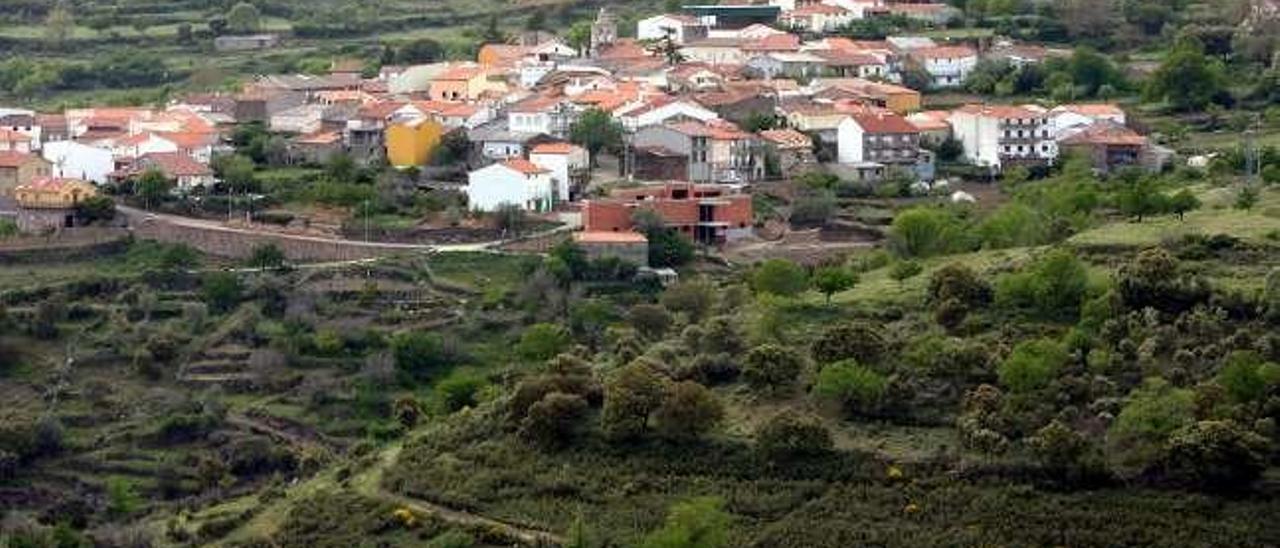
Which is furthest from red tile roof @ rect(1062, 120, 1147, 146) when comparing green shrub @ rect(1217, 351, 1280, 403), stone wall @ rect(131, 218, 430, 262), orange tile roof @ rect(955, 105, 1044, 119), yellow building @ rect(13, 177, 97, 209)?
green shrub @ rect(1217, 351, 1280, 403)

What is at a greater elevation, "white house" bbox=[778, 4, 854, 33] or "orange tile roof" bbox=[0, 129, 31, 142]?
"white house" bbox=[778, 4, 854, 33]

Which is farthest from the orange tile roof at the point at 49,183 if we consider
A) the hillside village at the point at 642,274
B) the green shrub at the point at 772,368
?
the green shrub at the point at 772,368

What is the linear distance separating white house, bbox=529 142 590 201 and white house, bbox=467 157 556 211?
65 centimetres

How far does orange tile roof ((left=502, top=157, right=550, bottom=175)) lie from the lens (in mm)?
46688

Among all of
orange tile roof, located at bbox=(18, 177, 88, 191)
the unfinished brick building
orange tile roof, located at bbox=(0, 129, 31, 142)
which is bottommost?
the unfinished brick building

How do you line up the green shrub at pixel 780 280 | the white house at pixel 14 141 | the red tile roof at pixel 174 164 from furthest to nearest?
1. the white house at pixel 14 141
2. the red tile roof at pixel 174 164
3. the green shrub at pixel 780 280

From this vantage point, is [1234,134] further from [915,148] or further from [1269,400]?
[1269,400]

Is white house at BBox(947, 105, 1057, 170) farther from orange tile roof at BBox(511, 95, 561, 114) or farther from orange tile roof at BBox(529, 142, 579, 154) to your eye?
orange tile roof at BBox(511, 95, 561, 114)

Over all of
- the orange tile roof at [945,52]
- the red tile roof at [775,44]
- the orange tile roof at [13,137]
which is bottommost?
the orange tile roof at [13,137]

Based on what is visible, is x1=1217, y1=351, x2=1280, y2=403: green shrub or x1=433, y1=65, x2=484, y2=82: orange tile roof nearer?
x1=1217, y1=351, x2=1280, y2=403: green shrub

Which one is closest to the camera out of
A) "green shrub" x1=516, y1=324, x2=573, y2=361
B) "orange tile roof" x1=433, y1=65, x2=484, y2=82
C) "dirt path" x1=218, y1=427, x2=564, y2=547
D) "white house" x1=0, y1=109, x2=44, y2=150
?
"dirt path" x1=218, y1=427, x2=564, y2=547

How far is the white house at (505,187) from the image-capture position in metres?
46.6

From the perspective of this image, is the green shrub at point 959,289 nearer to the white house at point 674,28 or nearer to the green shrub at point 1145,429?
the green shrub at point 1145,429

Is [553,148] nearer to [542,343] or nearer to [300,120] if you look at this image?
[300,120]
